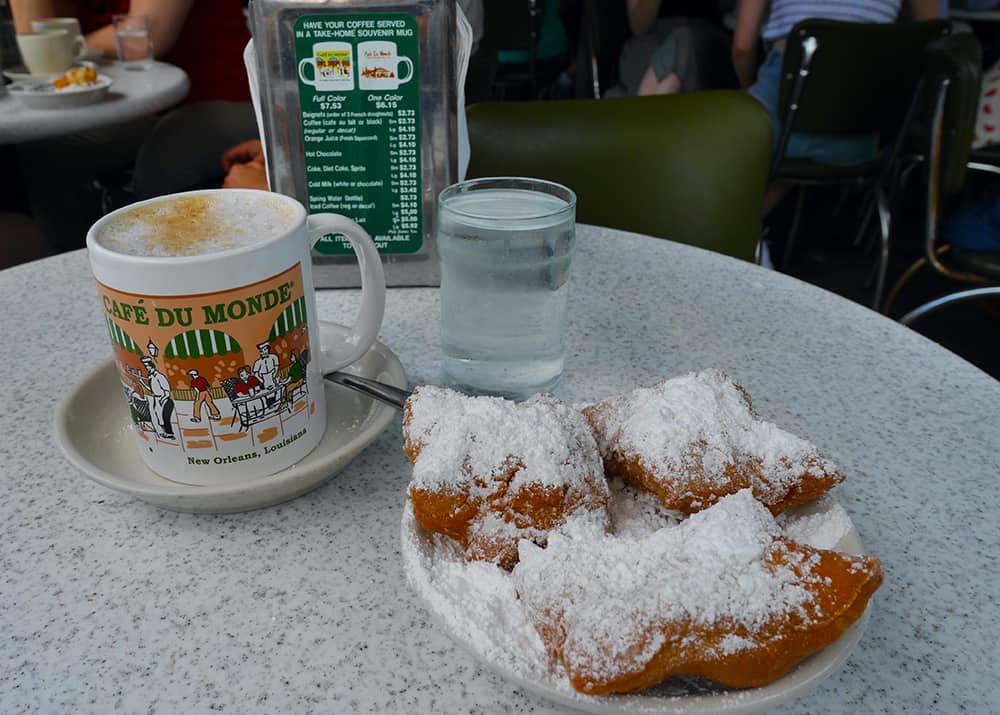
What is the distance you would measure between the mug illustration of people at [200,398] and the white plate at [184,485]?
0.04m

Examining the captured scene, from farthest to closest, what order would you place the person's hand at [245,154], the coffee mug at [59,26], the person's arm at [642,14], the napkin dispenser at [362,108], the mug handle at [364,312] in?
the person's arm at [642,14], the coffee mug at [59,26], the person's hand at [245,154], the napkin dispenser at [362,108], the mug handle at [364,312]

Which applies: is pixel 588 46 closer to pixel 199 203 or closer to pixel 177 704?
pixel 199 203

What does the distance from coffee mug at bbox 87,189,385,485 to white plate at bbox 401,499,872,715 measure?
15 cm

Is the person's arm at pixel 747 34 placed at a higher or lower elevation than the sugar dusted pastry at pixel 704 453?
lower

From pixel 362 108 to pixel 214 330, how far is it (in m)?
0.32

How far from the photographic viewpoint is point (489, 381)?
61 centimetres

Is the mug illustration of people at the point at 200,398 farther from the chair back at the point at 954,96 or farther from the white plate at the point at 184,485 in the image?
the chair back at the point at 954,96

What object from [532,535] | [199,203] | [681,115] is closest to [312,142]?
[199,203]

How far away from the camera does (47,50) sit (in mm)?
1655

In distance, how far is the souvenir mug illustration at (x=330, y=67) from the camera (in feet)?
2.11

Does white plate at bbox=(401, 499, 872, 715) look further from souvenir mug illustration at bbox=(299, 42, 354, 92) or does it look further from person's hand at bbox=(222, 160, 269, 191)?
person's hand at bbox=(222, 160, 269, 191)

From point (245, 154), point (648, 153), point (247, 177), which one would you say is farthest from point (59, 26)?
point (648, 153)

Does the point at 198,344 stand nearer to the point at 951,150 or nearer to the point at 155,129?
the point at 155,129

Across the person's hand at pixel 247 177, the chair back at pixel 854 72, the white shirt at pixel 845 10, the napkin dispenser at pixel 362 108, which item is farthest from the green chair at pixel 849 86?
the napkin dispenser at pixel 362 108
